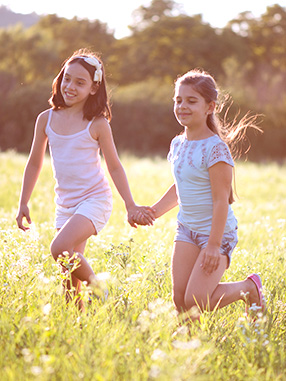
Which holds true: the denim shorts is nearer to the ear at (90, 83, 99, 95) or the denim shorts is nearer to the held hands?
the held hands

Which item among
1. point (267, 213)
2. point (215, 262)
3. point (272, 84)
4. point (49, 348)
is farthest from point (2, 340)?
point (272, 84)

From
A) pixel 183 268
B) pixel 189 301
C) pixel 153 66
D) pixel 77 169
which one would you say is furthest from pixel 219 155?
pixel 153 66

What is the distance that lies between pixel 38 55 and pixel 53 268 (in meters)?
41.6

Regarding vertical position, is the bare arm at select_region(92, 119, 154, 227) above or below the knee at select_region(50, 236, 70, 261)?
above

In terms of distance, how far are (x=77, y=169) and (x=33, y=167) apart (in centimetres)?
54

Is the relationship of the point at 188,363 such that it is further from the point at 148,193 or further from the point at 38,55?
the point at 38,55

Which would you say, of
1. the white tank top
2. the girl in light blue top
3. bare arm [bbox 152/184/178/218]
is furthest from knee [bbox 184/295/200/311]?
the white tank top

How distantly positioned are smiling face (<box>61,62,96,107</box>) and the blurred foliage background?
21.3 m

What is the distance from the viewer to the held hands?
4.26 meters

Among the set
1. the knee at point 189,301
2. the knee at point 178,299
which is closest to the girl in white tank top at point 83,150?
the knee at point 178,299

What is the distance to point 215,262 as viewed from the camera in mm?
3740

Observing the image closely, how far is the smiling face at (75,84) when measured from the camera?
4.33m

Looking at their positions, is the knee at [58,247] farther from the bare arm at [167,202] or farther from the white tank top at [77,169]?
the bare arm at [167,202]

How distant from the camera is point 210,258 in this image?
372 centimetres
